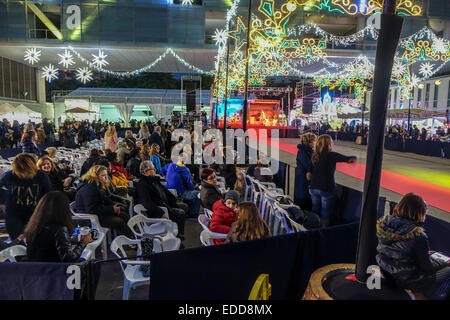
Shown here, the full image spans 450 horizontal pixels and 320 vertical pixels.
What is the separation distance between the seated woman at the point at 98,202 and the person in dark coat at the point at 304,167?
3087mm

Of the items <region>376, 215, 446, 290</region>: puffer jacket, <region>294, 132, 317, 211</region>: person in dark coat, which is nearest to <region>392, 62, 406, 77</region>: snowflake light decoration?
<region>294, 132, 317, 211</region>: person in dark coat

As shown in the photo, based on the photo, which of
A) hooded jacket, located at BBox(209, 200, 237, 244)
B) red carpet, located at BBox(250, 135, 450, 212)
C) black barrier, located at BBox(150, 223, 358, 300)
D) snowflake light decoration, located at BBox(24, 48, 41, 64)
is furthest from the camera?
snowflake light decoration, located at BBox(24, 48, 41, 64)

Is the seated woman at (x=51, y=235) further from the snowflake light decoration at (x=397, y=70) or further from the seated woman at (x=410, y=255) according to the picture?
the snowflake light decoration at (x=397, y=70)

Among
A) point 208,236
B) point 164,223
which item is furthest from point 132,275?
point 164,223

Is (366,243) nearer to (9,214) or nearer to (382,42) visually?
(382,42)

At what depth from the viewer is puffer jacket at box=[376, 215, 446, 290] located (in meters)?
2.75

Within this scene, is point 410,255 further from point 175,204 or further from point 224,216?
point 175,204

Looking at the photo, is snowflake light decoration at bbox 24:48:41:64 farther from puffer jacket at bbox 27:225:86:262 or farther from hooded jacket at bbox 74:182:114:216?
puffer jacket at bbox 27:225:86:262

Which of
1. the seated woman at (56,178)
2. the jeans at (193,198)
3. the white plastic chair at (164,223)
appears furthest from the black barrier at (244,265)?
the seated woman at (56,178)

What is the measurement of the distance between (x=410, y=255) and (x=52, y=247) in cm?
304

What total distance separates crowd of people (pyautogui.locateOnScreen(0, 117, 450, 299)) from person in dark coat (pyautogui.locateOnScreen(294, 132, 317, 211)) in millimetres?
18

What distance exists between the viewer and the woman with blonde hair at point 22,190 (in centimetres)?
419

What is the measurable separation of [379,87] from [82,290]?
2.39 meters

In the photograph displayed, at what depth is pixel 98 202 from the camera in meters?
4.73
